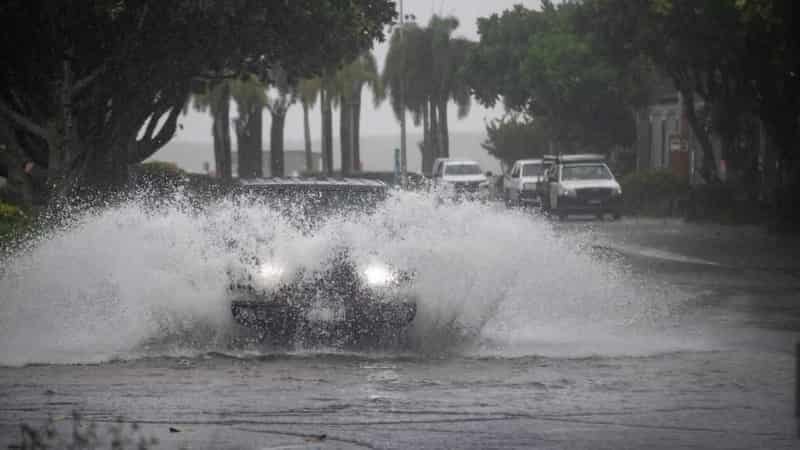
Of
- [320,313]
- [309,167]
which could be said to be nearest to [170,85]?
[320,313]

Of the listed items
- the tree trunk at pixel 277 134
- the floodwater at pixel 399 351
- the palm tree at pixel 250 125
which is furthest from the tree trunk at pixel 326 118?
the floodwater at pixel 399 351

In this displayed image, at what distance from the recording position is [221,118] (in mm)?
73562

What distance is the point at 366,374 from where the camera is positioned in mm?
12078

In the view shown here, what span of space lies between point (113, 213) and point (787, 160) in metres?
27.4

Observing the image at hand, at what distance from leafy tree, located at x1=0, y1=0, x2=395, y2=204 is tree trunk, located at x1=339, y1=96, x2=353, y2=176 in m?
52.7

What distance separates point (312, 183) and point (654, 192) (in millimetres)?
38546

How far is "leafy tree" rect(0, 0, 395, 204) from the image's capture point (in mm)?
30281

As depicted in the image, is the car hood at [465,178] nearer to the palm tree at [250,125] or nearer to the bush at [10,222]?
the palm tree at [250,125]

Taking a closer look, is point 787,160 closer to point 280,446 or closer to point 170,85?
point 170,85

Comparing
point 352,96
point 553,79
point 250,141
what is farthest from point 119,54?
point 352,96

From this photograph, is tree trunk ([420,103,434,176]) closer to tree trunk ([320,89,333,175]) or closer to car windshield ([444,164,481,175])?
tree trunk ([320,89,333,175])

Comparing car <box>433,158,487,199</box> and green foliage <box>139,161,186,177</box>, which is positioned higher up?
green foliage <box>139,161,186,177</box>

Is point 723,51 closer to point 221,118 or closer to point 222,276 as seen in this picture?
point 222,276

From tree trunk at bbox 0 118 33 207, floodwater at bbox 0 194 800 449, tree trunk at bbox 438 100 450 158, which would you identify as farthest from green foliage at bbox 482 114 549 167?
floodwater at bbox 0 194 800 449
